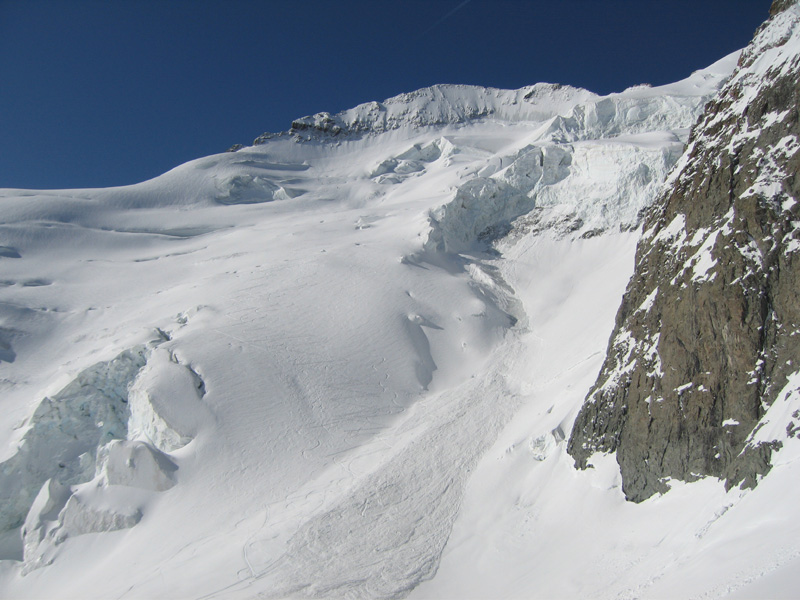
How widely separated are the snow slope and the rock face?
1.04m

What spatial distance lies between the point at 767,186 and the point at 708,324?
3145mm

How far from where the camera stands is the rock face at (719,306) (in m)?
10.5

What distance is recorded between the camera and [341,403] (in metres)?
21.4

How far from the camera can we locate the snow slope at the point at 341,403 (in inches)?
544

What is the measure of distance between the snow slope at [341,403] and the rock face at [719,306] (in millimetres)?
1041

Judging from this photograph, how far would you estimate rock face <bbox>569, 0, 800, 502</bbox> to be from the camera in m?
10.5

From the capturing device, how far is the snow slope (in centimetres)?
1381

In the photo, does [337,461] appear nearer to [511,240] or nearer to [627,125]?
[511,240]

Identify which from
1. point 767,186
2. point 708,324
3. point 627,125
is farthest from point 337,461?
point 627,125

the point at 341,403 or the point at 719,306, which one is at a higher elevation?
the point at 719,306

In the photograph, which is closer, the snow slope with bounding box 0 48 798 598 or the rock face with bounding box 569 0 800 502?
the rock face with bounding box 569 0 800 502

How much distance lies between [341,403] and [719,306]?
553 inches

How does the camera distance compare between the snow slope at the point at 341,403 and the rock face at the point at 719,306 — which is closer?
the rock face at the point at 719,306

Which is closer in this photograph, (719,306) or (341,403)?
(719,306)
